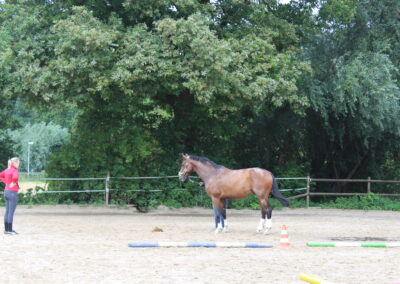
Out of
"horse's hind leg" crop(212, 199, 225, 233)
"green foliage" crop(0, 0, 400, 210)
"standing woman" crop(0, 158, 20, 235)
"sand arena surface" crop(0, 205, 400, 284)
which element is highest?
"green foliage" crop(0, 0, 400, 210)

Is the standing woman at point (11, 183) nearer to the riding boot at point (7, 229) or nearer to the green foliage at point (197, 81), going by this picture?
the riding boot at point (7, 229)

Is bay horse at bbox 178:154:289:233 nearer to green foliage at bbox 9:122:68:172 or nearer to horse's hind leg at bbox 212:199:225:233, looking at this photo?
horse's hind leg at bbox 212:199:225:233

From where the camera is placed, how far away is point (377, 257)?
10.8 m

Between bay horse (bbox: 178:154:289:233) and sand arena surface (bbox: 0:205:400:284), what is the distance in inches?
19.5

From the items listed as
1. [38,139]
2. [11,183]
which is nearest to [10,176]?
[11,183]

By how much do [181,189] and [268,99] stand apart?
450 centimetres

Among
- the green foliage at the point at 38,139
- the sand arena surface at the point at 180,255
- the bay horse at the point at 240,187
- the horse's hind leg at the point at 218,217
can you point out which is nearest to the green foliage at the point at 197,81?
the sand arena surface at the point at 180,255

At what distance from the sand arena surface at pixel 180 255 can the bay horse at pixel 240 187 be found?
49 cm

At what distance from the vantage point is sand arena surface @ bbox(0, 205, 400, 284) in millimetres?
8625

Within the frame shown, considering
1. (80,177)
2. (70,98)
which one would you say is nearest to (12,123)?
(80,177)

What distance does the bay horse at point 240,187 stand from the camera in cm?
1418

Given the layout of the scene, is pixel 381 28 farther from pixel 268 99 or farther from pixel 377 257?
pixel 377 257

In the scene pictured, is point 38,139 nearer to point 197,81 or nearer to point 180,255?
point 197,81

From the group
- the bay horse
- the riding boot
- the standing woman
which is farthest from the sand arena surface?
the standing woman
